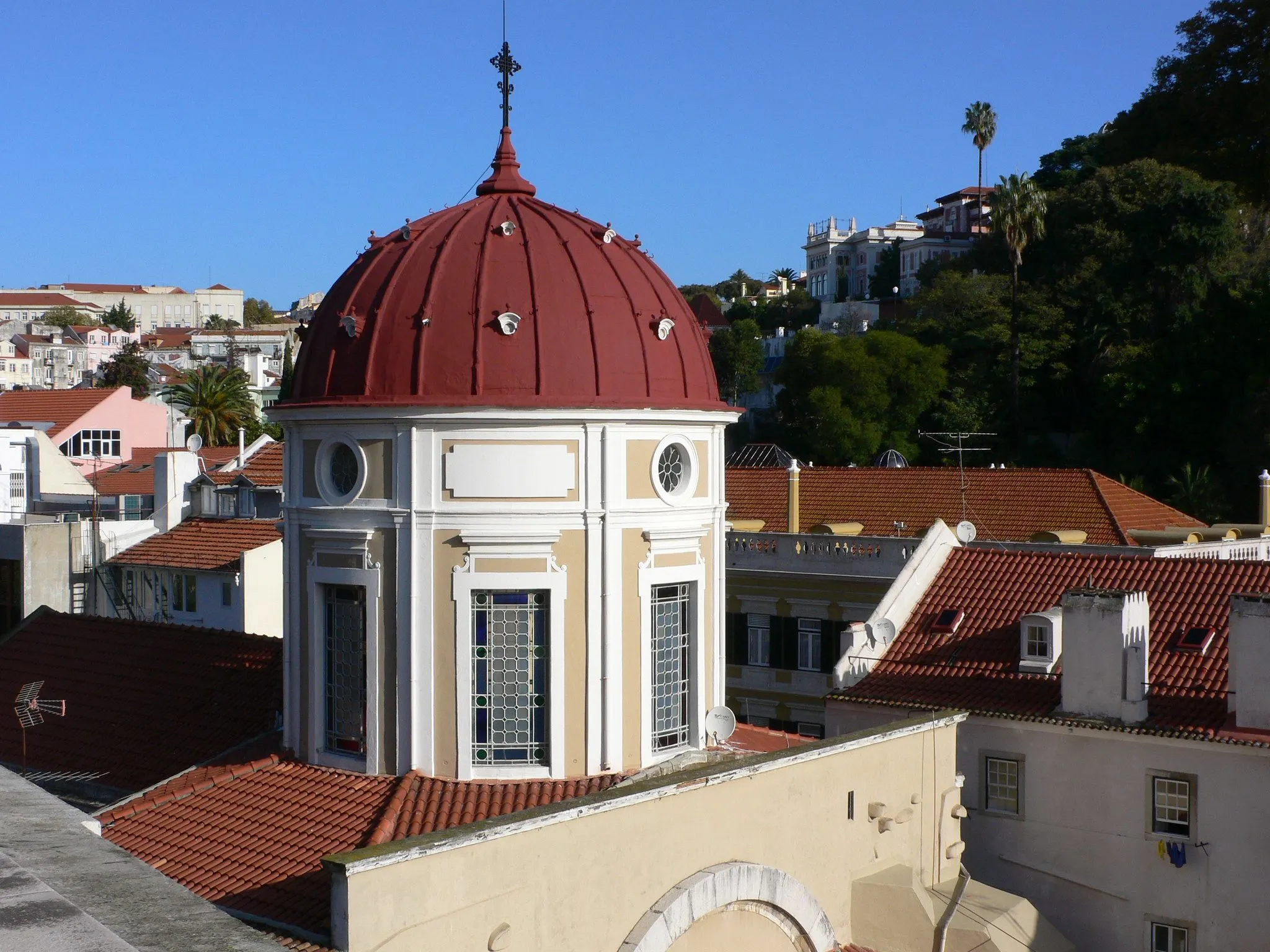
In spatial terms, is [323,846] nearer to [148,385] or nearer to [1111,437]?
[1111,437]

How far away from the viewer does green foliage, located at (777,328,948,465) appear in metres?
70.4

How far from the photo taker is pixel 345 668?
19.1 metres

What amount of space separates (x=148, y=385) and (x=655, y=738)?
100758 millimetres

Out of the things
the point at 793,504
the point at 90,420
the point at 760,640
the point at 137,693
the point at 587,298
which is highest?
the point at 587,298

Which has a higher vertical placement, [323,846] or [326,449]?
[326,449]

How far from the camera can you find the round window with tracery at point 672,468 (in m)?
19.2

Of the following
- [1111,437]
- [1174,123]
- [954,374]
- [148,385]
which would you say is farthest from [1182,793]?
[148,385]

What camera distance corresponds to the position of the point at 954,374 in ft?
236

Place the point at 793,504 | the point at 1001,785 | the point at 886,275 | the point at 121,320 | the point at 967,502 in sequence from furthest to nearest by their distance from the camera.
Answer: the point at 121,320 < the point at 886,275 < the point at 793,504 < the point at 967,502 < the point at 1001,785

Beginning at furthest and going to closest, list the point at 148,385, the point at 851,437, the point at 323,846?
1. the point at 148,385
2. the point at 851,437
3. the point at 323,846

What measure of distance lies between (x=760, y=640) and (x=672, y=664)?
1671cm

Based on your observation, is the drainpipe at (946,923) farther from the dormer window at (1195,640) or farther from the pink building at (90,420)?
the pink building at (90,420)

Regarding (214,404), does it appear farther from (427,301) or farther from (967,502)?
(427,301)

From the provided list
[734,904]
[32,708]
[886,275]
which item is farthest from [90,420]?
[886,275]
